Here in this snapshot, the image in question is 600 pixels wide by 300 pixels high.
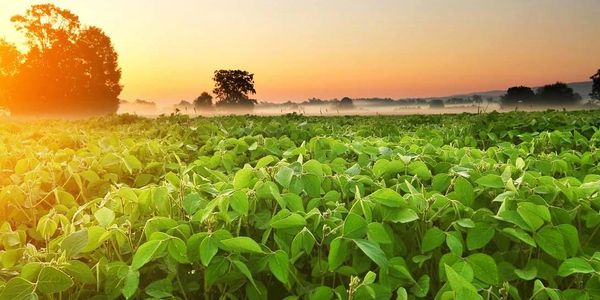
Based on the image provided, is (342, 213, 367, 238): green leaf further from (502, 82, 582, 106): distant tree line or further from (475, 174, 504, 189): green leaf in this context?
(502, 82, 582, 106): distant tree line

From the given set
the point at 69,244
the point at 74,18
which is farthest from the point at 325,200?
the point at 74,18

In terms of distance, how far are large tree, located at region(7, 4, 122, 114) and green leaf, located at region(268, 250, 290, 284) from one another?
4898 centimetres

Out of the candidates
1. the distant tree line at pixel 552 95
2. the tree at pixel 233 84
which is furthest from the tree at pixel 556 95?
the tree at pixel 233 84

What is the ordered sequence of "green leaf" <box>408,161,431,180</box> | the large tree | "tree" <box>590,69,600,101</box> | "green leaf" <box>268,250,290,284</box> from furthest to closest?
"tree" <box>590,69,600,101</box>, the large tree, "green leaf" <box>408,161,431,180</box>, "green leaf" <box>268,250,290,284</box>

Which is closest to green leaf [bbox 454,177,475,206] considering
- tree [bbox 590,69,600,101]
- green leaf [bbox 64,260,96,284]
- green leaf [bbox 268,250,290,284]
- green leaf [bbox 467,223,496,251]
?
green leaf [bbox 467,223,496,251]

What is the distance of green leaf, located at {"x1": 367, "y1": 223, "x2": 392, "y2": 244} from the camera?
5.91 ft

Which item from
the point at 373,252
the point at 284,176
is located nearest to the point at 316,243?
the point at 373,252

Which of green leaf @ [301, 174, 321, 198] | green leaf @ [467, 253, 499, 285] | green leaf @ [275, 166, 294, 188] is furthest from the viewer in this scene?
green leaf @ [301, 174, 321, 198]

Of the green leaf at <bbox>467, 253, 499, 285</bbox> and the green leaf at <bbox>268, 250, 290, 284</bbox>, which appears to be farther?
the green leaf at <bbox>467, 253, 499, 285</bbox>

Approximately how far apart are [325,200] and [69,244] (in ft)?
3.37

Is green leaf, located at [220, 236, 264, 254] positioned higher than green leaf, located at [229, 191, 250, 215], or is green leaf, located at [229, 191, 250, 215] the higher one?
green leaf, located at [229, 191, 250, 215]

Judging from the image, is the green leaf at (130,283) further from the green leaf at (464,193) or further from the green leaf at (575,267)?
the green leaf at (575,267)

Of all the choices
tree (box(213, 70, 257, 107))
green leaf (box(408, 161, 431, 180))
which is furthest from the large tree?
green leaf (box(408, 161, 431, 180))

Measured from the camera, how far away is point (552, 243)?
191 centimetres
